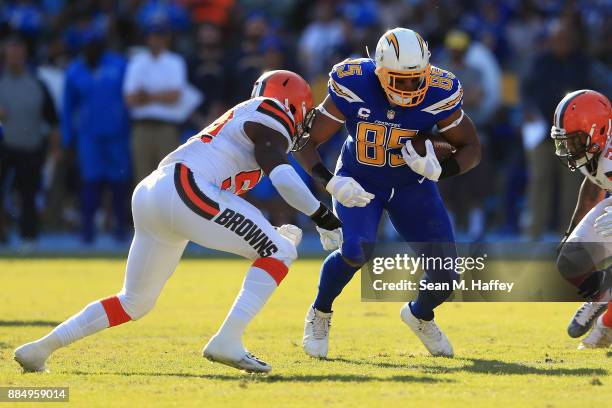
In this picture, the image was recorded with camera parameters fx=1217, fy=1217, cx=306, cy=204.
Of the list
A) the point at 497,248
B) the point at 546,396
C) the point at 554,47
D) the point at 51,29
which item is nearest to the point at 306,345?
the point at 546,396

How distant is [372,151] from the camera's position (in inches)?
292

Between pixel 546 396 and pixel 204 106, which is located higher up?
pixel 204 106

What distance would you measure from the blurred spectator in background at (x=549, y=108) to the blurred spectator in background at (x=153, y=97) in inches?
164

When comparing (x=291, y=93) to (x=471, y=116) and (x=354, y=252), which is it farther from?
(x=471, y=116)

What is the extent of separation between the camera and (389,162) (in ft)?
24.3

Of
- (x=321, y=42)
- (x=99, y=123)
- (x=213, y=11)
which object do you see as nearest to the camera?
(x=99, y=123)

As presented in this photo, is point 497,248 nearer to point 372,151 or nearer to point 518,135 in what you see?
point 518,135

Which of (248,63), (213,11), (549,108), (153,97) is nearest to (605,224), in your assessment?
(549,108)

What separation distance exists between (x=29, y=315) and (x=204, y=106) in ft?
20.7

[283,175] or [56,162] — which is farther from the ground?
[283,175]

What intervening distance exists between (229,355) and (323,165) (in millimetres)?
1561

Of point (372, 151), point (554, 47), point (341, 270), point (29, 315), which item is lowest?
point (29, 315)

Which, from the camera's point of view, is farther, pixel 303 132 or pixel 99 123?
pixel 99 123

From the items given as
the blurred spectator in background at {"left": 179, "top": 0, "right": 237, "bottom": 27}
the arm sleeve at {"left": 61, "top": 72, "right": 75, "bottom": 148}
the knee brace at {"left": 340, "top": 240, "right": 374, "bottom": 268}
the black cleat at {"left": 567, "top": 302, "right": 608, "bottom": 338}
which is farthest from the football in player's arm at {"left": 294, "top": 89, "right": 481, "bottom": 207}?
the blurred spectator in background at {"left": 179, "top": 0, "right": 237, "bottom": 27}
